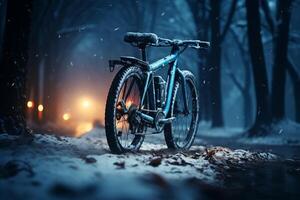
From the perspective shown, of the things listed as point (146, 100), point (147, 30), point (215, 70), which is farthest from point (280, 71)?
point (147, 30)

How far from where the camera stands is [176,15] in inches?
1246

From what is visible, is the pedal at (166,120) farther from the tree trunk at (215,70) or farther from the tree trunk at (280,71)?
the tree trunk at (215,70)

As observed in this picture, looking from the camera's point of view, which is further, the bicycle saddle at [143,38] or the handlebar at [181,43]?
the handlebar at [181,43]

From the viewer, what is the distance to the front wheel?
6.50 m

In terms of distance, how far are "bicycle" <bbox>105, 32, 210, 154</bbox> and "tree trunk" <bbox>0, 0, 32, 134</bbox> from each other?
158cm

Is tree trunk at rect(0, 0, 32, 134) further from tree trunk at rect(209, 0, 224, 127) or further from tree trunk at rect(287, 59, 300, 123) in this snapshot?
tree trunk at rect(287, 59, 300, 123)

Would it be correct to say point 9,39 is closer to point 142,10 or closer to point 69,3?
point 69,3

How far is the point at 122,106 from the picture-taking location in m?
5.23

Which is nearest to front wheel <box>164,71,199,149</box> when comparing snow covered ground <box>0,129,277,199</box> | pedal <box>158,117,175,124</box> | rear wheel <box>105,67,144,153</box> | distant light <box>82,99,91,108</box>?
pedal <box>158,117,175,124</box>

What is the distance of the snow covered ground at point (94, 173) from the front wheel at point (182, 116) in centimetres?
97

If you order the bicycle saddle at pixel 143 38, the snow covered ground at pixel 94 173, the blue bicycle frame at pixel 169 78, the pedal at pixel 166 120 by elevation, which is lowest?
the snow covered ground at pixel 94 173

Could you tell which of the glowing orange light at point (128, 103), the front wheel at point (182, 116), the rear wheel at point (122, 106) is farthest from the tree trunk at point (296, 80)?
the glowing orange light at point (128, 103)

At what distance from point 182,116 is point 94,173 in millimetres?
3485

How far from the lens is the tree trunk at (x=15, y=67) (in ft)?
20.8
